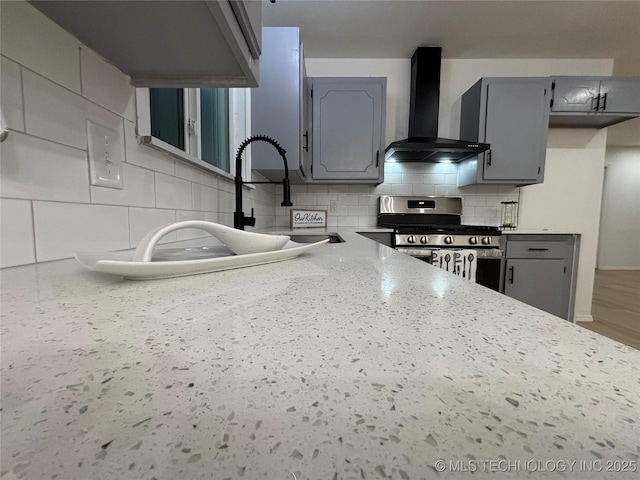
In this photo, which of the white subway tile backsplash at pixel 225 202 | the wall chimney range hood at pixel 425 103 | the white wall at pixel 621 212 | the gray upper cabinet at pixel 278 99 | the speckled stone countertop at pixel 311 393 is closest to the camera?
the speckled stone countertop at pixel 311 393

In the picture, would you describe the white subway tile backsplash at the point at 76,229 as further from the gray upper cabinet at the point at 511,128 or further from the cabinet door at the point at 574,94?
the cabinet door at the point at 574,94

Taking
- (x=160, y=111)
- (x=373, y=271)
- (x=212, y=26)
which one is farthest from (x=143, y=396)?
(x=160, y=111)

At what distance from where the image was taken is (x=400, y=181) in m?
2.68

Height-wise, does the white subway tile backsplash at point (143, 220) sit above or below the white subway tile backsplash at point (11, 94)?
below

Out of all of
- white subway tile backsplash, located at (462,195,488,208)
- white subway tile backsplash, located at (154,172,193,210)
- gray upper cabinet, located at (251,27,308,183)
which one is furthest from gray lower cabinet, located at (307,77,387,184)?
white subway tile backsplash, located at (154,172,193,210)

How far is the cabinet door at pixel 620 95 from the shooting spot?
2223mm

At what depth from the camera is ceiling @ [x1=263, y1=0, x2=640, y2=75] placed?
6.29ft

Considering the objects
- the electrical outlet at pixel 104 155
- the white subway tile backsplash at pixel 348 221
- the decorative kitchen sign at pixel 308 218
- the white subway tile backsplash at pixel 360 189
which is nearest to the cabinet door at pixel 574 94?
the white subway tile backsplash at pixel 360 189

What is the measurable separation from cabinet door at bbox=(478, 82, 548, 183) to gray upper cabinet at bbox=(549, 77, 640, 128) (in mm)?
128

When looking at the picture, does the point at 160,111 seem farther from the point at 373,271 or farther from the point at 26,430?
the point at 26,430

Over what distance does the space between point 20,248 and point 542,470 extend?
691 mm

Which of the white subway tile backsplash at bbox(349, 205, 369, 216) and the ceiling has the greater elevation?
the ceiling

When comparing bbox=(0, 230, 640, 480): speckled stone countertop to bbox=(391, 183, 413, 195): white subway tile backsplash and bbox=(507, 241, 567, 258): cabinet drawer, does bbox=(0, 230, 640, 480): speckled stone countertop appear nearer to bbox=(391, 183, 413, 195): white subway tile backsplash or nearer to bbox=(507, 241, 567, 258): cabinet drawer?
bbox=(507, 241, 567, 258): cabinet drawer

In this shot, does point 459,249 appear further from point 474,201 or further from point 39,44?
point 39,44
